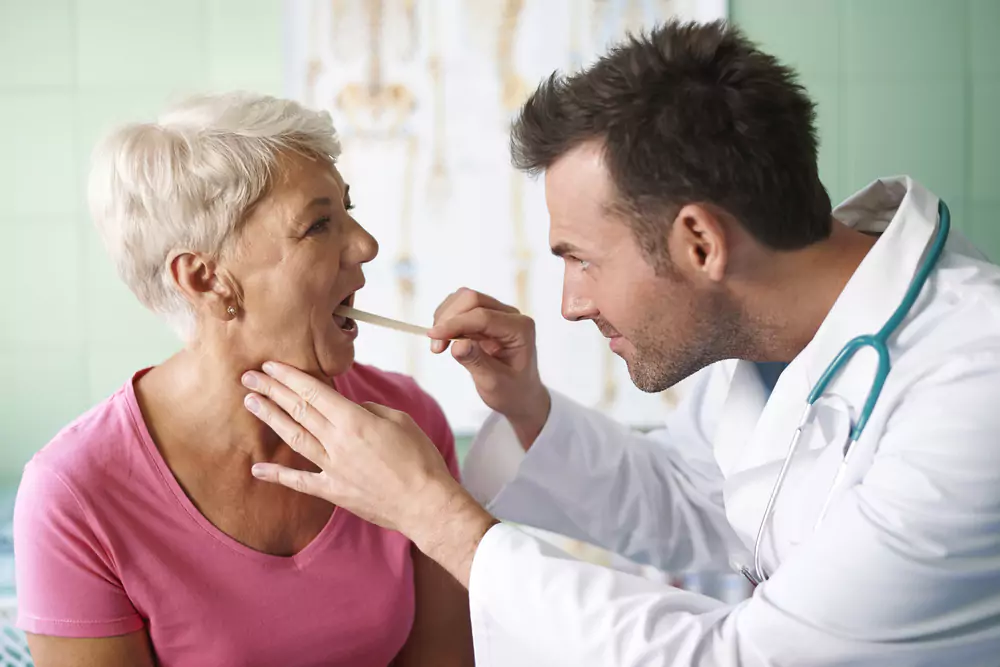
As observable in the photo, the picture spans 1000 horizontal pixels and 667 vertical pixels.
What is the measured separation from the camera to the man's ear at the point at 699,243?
118 centimetres

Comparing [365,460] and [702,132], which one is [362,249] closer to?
[365,460]

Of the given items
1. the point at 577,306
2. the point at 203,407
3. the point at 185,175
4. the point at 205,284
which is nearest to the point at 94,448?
the point at 203,407

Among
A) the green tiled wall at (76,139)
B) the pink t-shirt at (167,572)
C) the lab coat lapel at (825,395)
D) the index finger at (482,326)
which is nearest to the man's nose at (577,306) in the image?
the index finger at (482,326)

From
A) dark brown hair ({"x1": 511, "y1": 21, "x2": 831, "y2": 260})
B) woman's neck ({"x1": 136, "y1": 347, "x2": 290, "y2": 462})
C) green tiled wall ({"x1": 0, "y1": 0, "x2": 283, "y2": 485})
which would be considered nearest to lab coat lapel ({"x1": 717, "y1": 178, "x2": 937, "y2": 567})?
dark brown hair ({"x1": 511, "y1": 21, "x2": 831, "y2": 260})

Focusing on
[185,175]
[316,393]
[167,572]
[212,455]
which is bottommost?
[167,572]

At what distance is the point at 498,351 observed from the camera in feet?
4.91

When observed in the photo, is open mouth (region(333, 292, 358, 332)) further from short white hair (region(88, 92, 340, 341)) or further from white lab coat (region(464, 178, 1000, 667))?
white lab coat (region(464, 178, 1000, 667))

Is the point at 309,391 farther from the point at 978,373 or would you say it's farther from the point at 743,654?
the point at 978,373

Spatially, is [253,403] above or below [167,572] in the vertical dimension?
above

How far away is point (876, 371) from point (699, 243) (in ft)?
0.89

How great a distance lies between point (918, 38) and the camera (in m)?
2.54

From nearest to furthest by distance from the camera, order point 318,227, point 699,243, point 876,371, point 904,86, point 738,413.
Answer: point 876,371 → point 699,243 → point 318,227 → point 738,413 → point 904,86

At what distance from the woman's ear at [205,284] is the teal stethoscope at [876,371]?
0.78 meters

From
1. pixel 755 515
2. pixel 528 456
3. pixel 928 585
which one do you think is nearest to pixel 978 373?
pixel 928 585
